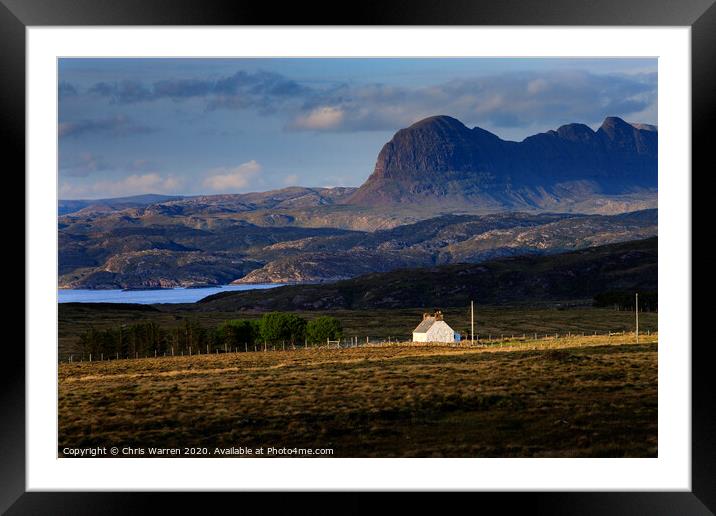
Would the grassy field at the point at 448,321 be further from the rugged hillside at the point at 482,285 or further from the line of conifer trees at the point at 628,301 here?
the rugged hillside at the point at 482,285

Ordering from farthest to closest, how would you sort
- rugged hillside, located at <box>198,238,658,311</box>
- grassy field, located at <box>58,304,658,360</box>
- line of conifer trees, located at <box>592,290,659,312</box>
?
rugged hillside, located at <box>198,238,658,311</box>
line of conifer trees, located at <box>592,290,659,312</box>
grassy field, located at <box>58,304,658,360</box>

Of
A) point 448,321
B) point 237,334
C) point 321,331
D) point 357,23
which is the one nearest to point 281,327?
point 321,331

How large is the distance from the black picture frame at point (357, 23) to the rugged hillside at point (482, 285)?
4774 inches

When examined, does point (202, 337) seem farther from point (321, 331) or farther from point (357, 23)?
point (357, 23)

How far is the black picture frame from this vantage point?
11.1m

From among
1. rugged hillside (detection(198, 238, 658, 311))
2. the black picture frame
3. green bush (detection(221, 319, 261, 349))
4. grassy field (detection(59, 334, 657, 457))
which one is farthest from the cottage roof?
rugged hillside (detection(198, 238, 658, 311))

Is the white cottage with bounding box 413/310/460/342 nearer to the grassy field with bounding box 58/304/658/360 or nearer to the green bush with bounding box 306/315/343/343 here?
the green bush with bounding box 306/315/343/343

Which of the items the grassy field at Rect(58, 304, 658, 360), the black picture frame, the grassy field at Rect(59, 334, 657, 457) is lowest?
the grassy field at Rect(58, 304, 658, 360)

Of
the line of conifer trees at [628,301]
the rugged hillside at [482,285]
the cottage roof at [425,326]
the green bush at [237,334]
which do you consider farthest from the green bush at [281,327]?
the rugged hillside at [482,285]

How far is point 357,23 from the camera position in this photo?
11086mm

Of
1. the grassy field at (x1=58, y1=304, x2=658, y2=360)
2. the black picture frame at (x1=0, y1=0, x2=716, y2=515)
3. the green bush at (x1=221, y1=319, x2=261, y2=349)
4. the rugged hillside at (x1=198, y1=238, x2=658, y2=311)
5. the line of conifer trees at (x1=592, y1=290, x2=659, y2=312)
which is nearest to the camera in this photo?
the black picture frame at (x1=0, y1=0, x2=716, y2=515)

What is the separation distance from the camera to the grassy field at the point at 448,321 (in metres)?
74.9

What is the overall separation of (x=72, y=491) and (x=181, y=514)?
4.83 feet

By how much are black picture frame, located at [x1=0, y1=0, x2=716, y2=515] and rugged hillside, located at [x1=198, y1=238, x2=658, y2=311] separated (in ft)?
398
